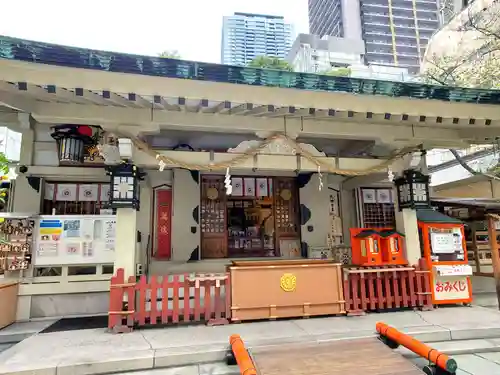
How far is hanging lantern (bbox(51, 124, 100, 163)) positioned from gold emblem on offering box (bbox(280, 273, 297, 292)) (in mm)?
5161

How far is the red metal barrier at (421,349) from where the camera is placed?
333 cm

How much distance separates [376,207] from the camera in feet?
32.2

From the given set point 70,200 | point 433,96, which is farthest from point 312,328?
point 70,200

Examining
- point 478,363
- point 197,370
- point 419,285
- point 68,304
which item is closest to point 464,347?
point 478,363

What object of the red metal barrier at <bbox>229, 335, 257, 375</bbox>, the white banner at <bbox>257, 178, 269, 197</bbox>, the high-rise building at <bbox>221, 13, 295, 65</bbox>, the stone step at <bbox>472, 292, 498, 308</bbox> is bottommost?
the stone step at <bbox>472, 292, 498, 308</bbox>

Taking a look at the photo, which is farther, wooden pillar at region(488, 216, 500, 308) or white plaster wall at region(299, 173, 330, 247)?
white plaster wall at region(299, 173, 330, 247)

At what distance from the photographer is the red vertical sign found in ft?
27.5

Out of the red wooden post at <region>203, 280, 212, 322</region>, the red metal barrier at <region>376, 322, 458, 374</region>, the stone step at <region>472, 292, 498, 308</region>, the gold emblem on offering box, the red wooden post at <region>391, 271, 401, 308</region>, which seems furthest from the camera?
the stone step at <region>472, 292, 498, 308</region>

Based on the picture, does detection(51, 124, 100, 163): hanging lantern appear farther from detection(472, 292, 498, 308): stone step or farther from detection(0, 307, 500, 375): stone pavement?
detection(472, 292, 498, 308): stone step

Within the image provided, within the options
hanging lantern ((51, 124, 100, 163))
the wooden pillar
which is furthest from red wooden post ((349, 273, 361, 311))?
hanging lantern ((51, 124, 100, 163))

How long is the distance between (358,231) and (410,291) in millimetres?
1457

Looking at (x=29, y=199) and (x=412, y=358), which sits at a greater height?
(x=29, y=199)

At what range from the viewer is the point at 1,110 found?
7020 mm

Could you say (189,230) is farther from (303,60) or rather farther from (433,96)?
(303,60)
